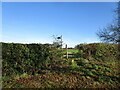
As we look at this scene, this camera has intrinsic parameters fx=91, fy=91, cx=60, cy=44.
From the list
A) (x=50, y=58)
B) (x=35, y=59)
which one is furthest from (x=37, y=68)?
(x=50, y=58)

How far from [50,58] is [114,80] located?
3.68 metres

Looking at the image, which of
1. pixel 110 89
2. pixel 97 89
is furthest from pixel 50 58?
pixel 110 89

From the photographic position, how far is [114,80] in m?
4.63

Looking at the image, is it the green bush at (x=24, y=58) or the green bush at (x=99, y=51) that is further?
the green bush at (x=99, y=51)

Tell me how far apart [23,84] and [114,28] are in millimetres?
5754

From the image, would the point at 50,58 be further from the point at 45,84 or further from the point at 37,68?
the point at 45,84

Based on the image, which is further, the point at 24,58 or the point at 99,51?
the point at 99,51

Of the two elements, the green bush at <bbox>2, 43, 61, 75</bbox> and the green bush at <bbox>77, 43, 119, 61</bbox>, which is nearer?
the green bush at <bbox>2, 43, 61, 75</bbox>

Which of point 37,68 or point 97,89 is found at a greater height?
point 37,68

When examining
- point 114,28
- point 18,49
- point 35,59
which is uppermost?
point 114,28

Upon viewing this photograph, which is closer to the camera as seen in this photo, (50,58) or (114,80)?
(114,80)

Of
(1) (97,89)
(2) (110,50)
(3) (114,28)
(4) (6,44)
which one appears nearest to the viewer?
(1) (97,89)

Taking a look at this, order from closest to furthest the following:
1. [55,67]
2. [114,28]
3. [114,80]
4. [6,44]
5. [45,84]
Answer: [45,84] < [114,80] < [6,44] < [114,28] < [55,67]

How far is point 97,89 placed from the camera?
3842mm
